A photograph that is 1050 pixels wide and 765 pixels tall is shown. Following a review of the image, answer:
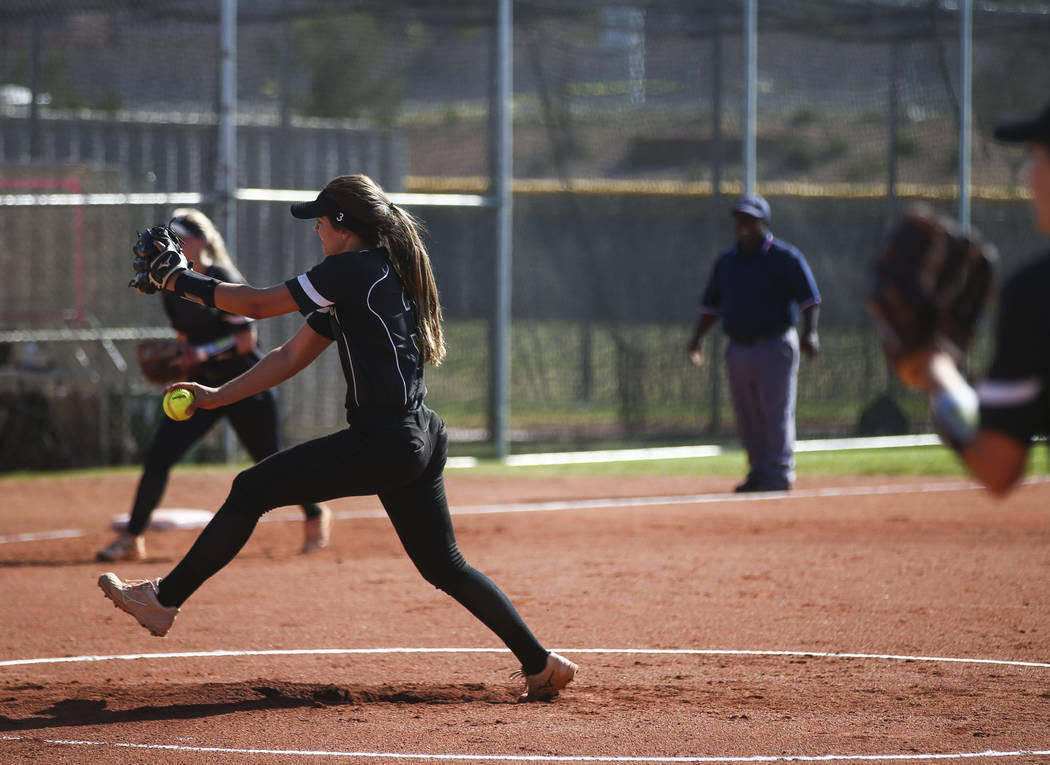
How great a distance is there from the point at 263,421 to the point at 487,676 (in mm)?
3302

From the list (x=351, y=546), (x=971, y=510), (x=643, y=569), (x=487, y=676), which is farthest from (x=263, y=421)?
(x=971, y=510)

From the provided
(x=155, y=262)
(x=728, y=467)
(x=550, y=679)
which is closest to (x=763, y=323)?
(x=728, y=467)

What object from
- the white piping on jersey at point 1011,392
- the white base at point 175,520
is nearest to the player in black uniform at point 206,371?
the white base at point 175,520

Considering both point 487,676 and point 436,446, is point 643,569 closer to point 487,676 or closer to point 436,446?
point 487,676

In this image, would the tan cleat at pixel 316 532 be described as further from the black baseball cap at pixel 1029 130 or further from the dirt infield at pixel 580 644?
the black baseball cap at pixel 1029 130

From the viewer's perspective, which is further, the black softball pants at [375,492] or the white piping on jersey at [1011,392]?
the black softball pants at [375,492]

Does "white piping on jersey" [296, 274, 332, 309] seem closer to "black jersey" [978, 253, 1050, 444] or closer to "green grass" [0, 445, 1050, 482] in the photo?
"black jersey" [978, 253, 1050, 444]

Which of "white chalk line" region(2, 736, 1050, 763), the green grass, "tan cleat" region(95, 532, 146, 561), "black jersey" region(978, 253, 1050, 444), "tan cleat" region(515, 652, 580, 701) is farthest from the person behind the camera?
the green grass

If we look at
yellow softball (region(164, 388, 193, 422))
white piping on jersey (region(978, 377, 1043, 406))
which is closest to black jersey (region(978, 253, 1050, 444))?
white piping on jersey (region(978, 377, 1043, 406))

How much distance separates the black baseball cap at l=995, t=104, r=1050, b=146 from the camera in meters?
3.34

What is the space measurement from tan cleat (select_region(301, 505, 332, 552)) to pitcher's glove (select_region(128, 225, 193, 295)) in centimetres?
423

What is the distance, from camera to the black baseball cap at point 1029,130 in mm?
3340

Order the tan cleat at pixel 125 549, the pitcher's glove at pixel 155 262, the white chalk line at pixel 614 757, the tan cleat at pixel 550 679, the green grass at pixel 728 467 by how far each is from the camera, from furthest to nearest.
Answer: the green grass at pixel 728 467 < the tan cleat at pixel 125 549 < the tan cleat at pixel 550 679 < the pitcher's glove at pixel 155 262 < the white chalk line at pixel 614 757

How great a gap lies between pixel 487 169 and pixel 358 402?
10.5m
